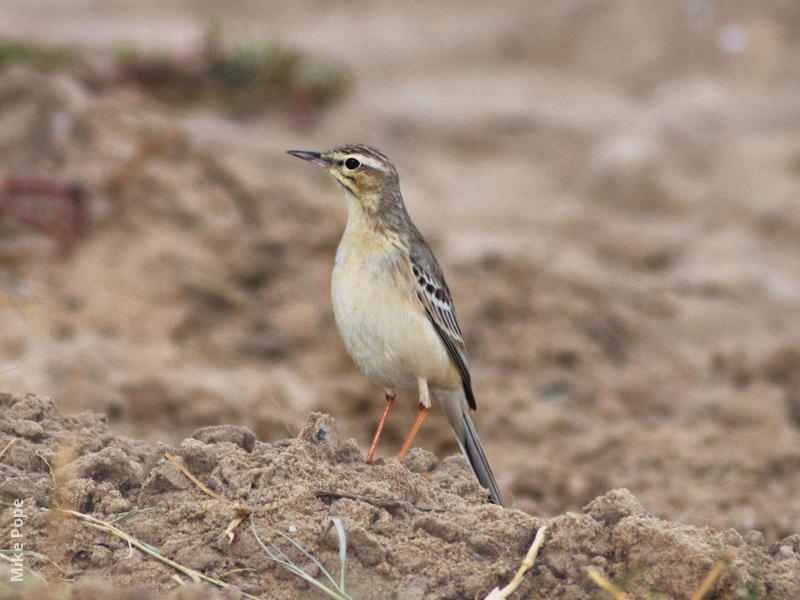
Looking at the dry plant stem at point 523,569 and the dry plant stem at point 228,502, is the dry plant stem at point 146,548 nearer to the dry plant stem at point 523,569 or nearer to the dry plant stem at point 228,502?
the dry plant stem at point 228,502

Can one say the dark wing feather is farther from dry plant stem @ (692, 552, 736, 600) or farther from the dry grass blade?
dry plant stem @ (692, 552, 736, 600)

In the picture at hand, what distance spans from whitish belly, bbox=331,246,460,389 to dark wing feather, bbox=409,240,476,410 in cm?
12

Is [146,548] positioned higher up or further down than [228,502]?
further down

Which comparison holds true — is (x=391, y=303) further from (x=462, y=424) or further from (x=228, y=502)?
(x=228, y=502)

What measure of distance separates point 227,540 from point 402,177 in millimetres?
9263

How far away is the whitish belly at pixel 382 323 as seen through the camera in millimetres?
5273

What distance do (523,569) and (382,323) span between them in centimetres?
161

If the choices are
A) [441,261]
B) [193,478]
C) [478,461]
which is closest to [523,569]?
[193,478]

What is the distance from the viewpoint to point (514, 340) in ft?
31.5

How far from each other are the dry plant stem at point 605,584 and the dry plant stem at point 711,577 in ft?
0.92

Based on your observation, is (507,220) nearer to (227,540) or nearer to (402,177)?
(402,177)

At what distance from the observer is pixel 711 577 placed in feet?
13.0

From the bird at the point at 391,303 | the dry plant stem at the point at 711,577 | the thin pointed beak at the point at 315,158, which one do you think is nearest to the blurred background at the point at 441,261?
the bird at the point at 391,303

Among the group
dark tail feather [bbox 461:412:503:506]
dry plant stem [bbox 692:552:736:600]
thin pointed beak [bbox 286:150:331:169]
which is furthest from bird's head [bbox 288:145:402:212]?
dry plant stem [bbox 692:552:736:600]
